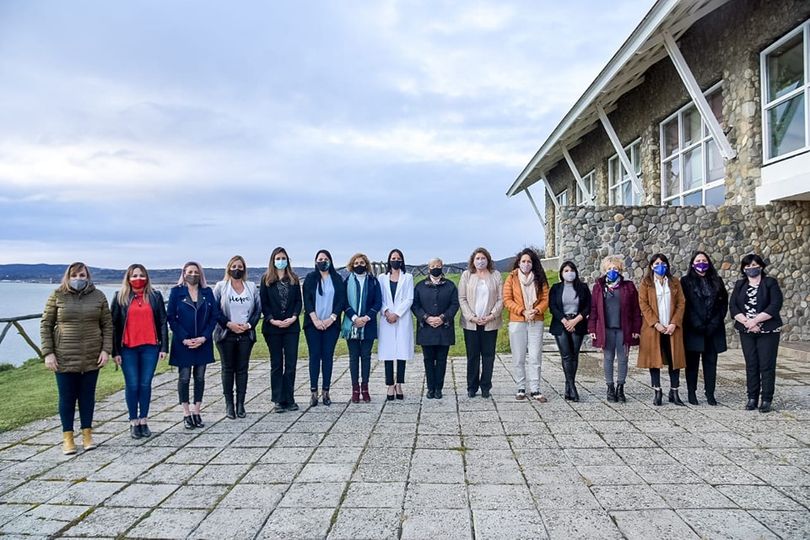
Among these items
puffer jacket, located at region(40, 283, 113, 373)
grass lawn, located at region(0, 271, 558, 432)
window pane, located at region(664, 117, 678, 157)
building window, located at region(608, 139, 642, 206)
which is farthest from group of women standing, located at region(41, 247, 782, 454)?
building window, located at region(608, 139, 642, 206)

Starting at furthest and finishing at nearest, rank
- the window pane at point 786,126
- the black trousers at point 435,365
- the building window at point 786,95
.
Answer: the window pane at point 786,126 < the building window at point 786,95 < the black trousers at point 435,365

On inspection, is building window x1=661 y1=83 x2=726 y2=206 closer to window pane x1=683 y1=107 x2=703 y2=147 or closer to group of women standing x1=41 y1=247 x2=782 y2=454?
window pane x1=683 y1=107 x2=703 y2=147

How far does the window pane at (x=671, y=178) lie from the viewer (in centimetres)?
1255

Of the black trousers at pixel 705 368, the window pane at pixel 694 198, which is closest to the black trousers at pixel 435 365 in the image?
the black trousers at pixel 705 368

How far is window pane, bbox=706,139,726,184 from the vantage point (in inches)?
428

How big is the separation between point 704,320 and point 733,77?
20.7ft

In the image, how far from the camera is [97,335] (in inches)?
188

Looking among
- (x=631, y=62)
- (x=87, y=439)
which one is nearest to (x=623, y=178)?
(x=631, y=62)

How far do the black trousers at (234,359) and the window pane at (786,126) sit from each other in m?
8.78

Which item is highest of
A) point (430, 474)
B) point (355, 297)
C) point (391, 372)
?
point (355, 297)

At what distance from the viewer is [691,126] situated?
12.0 meters

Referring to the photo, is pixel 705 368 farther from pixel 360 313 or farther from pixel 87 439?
pixel 87 439

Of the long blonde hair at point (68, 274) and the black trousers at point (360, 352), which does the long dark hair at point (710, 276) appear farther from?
the long blonde hair at point (68, 274)

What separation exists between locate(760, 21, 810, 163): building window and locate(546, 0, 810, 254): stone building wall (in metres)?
0.13
